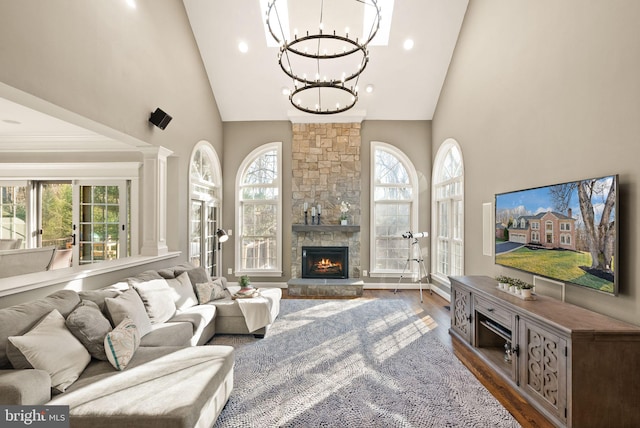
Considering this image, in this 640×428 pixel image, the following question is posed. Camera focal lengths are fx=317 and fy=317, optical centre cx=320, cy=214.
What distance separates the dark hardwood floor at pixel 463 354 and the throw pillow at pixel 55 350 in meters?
3.16

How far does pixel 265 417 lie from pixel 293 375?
64cm

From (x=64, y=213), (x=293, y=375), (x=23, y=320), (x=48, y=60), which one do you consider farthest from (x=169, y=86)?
(x=293, y=375)

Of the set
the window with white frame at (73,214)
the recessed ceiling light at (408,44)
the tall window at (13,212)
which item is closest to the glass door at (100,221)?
the window with white frame at (73,214)

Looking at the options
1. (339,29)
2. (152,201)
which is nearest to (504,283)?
(152,201)

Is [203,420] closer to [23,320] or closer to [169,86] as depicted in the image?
[23,320]

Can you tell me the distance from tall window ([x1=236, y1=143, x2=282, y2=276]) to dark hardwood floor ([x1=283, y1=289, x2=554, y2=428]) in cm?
112

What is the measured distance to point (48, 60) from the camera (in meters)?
2.63

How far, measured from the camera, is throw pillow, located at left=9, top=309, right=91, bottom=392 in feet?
6.25

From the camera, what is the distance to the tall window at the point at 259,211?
269 inches

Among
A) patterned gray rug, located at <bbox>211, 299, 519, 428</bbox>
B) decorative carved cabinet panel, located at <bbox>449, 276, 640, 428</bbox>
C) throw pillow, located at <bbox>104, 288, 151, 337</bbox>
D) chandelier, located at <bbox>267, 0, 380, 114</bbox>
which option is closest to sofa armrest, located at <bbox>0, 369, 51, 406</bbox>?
throw pillow, located at <bbox>104, 288, 151, 337</bbox>

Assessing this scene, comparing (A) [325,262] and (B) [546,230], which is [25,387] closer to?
(B) [546,230]

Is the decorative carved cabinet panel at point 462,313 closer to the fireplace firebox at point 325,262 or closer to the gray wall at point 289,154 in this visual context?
the gray wall at point 289,154

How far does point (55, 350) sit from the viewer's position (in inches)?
79.3

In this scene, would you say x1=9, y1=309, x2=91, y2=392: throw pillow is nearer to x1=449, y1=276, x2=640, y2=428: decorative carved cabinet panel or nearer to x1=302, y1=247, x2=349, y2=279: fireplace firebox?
x1=449, y1=276, x2=640, y2=428: decorative carved cabinet panel
